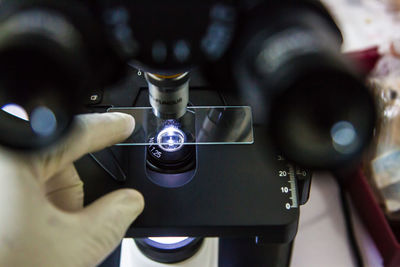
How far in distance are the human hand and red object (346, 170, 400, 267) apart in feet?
1.59

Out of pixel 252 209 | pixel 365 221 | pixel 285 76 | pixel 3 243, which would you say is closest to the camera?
pixel 285 76

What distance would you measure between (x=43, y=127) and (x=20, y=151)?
0.10 ft

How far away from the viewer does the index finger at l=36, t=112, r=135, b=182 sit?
476 mm

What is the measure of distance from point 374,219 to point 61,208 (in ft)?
1.96

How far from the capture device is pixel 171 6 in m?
0.33

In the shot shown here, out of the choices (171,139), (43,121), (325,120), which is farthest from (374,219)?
(43,121)

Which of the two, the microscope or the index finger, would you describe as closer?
the microscope

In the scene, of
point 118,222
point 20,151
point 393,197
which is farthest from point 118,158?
point 393,197

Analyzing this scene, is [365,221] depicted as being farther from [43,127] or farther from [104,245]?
[43,127]

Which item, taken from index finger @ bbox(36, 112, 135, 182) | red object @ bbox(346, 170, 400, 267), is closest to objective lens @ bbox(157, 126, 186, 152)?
index finger @ bbox(36, 112, 135, 182)

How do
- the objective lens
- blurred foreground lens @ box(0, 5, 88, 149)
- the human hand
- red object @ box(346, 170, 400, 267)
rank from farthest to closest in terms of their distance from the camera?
red object @ box(346, 170, 400, 267) → the objective lens → the human hand → blurred foreground lens @ box(0, 5, 88, 149)

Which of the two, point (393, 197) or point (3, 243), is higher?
point (393, 197)

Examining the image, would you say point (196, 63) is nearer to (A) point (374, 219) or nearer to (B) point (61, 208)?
(B) point (61, 208)

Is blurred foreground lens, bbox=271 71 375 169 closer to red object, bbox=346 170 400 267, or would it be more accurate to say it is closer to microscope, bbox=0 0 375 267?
microscope, bbox=0 0 375 267
